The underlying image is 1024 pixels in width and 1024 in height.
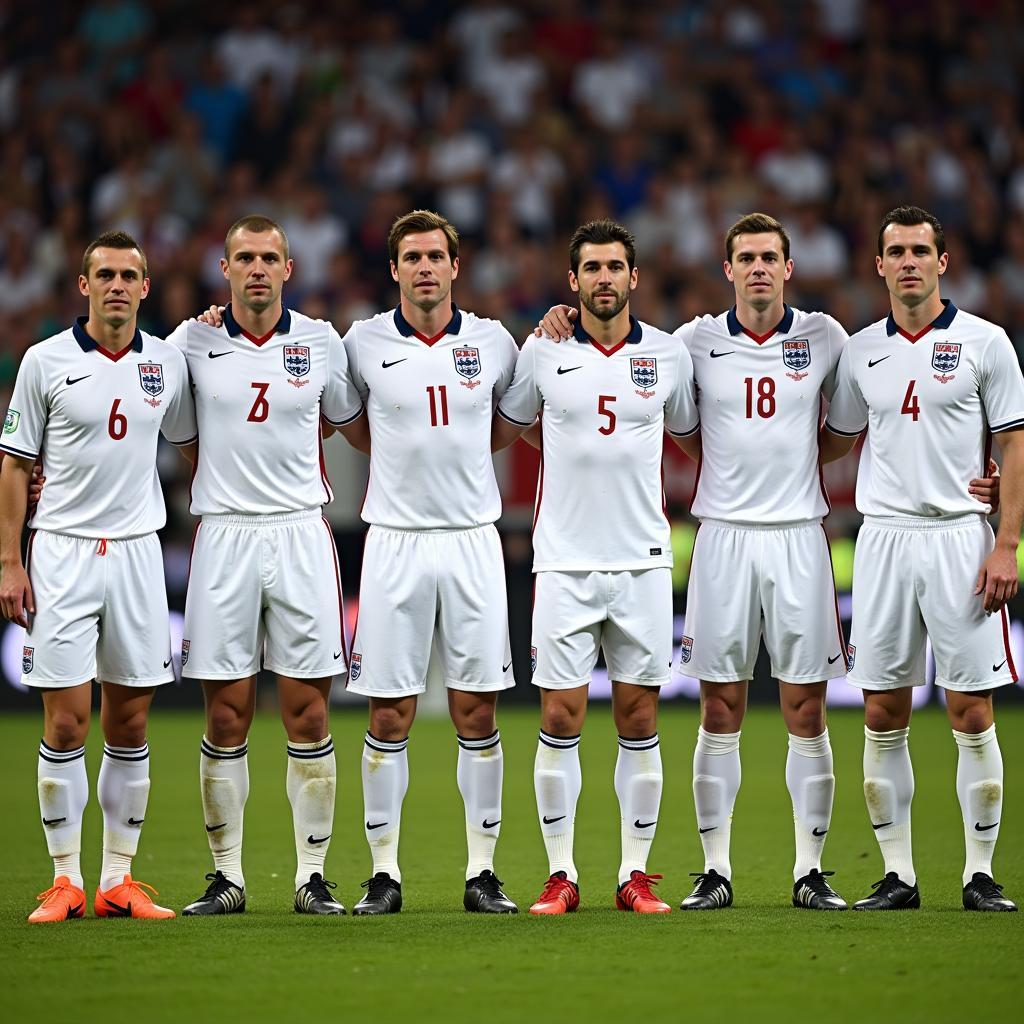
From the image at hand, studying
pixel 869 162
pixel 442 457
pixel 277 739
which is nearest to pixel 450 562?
pixel 442 457

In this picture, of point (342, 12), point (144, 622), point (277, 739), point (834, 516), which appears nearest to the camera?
point (144, 622)

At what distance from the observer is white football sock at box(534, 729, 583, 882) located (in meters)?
6.72

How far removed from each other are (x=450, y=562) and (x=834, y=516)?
6.81 m

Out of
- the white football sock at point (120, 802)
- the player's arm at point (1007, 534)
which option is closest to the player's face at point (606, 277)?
the player's arm at point (1007, 534)

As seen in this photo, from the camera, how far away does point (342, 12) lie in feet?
57.2

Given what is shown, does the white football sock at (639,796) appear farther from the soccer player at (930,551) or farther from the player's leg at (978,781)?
the player's leg at (978,781)

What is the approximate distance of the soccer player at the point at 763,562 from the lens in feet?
22.3

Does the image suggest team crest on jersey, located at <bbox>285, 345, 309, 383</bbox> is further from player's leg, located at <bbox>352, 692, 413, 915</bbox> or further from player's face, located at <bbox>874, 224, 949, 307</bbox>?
player's face, located at <bbox>874, 224, 949, 307</bbox>

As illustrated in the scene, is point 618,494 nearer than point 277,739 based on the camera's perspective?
Yes

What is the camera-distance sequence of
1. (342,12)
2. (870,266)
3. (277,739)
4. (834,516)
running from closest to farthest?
(277,739), (834,516), (870,266), (342,12)

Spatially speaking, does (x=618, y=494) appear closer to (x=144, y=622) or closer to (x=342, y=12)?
(x=144, y=622)

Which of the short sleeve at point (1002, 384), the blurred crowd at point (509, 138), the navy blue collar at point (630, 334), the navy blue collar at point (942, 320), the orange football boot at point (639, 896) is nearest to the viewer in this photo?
the orange football boot at point (639, 896)

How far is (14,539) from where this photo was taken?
6.60 m

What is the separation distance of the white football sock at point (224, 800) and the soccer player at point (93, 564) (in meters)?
0.25
